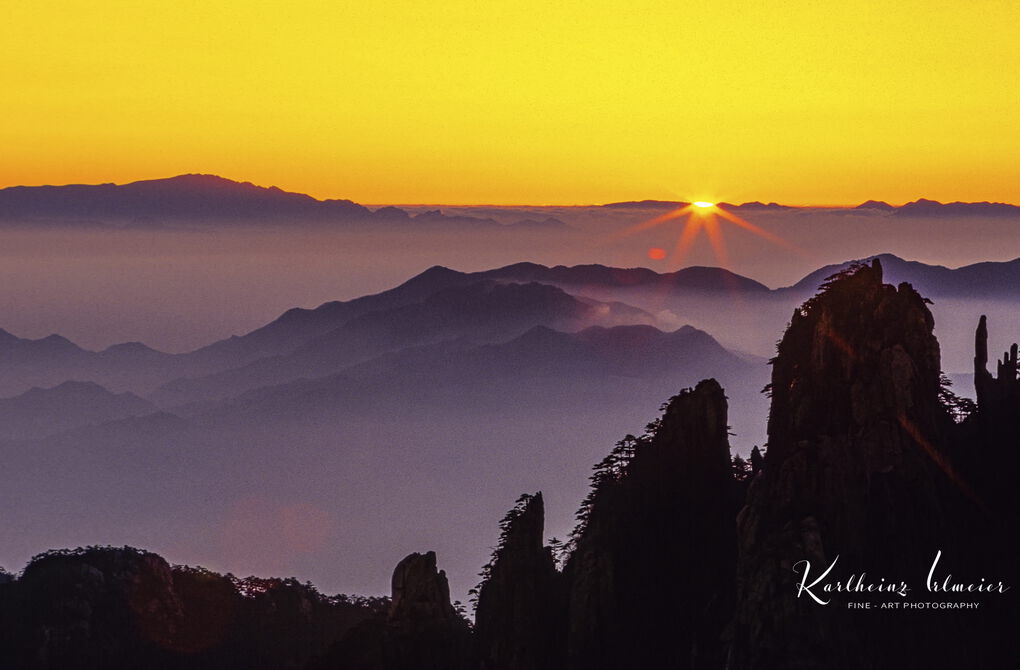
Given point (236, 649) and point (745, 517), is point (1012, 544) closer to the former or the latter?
point (745, 517)

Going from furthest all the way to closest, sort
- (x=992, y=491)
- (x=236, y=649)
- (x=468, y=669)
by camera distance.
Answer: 1. (x=236, y=649)
2. (x=468, y=669)
3. (x=992, y=491)

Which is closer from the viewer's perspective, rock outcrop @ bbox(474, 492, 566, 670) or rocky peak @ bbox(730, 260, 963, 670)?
rocky peak @ bbox(730, 260, 963, 670)

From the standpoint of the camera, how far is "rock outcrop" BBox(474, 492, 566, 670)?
346 ft

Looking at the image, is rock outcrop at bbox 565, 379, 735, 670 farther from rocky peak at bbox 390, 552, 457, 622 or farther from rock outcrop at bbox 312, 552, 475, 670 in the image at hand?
rocky peak at bbox 390, 552, 457, 622

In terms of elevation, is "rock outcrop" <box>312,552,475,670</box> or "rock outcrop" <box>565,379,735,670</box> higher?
"rock outcrop" <box>565,379,735,670</box>

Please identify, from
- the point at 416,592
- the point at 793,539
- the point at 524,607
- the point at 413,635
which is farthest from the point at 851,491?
the point at 413,635

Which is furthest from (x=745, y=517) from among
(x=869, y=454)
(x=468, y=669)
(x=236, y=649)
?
(x=236, y=649)

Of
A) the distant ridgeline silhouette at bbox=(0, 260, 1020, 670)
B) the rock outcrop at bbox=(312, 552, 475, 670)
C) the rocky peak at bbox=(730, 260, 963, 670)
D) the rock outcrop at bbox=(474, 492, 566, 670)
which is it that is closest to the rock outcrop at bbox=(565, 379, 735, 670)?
the distant ridgeline silhouette at bbox=(0, 260, 1020, 670)

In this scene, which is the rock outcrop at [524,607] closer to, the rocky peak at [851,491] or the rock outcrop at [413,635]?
the rock outcrop at [413,635]

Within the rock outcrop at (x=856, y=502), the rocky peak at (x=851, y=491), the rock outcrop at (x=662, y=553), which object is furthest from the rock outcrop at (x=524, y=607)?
the rocky peak at (x=851, y=491)

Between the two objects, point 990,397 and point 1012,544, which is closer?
point 1012,544

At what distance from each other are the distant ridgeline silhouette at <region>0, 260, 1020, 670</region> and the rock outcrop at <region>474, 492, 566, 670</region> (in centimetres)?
14

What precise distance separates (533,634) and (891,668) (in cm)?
2753

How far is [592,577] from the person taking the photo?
10044cm
